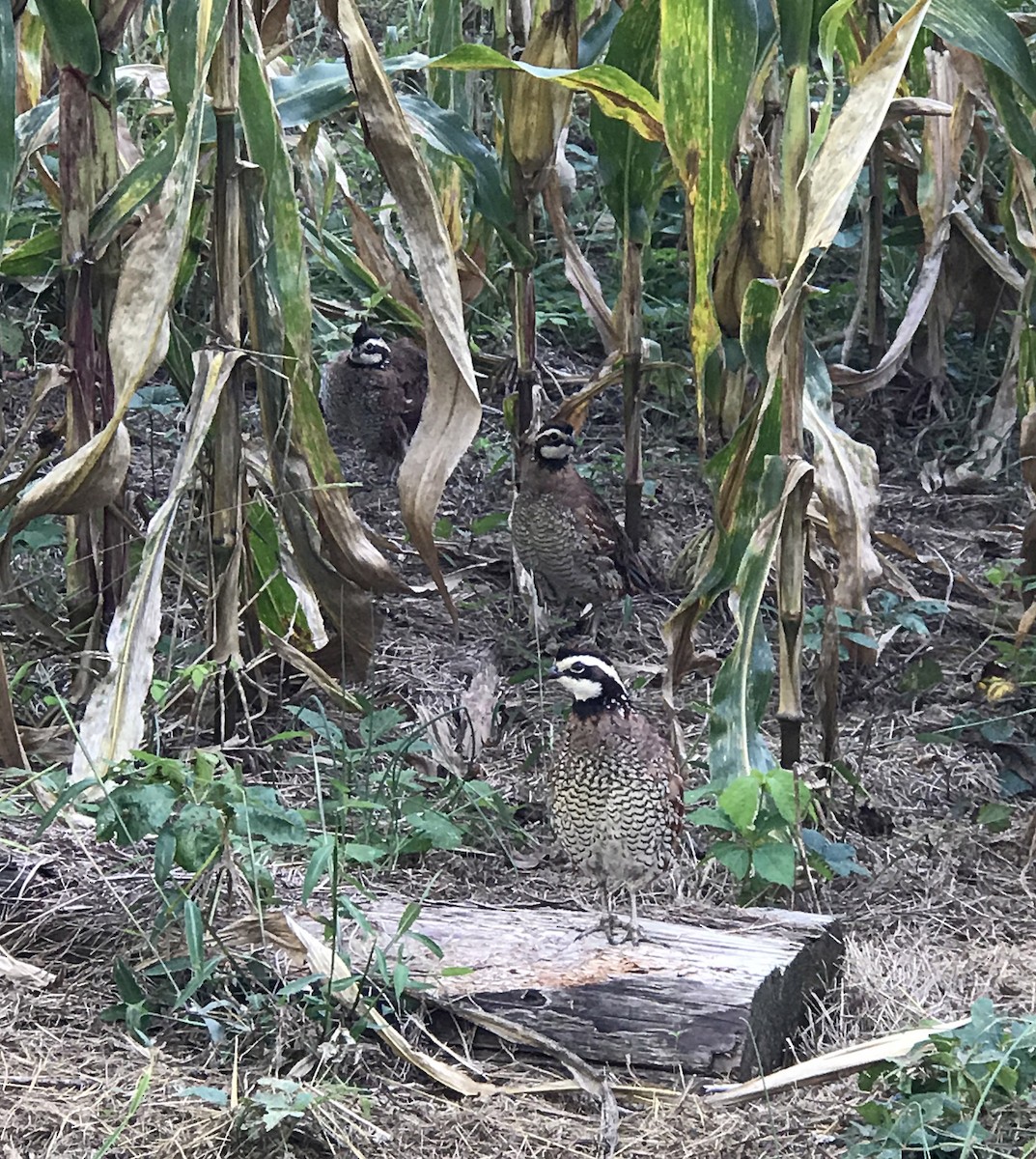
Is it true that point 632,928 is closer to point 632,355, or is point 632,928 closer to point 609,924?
point 609,924

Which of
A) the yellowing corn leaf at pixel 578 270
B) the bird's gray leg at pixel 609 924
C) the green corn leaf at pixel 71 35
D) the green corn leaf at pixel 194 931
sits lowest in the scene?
the bird's gray leg at pixel 609 924

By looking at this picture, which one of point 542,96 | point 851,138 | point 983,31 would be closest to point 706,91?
point 851,138

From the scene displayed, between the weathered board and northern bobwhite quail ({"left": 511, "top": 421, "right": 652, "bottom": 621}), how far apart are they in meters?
2.20

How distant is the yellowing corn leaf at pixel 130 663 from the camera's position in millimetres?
2893

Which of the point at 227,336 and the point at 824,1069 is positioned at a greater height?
the point at 227,336

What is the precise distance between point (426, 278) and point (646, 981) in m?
1.47

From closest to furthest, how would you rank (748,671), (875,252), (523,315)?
(748,671)
(523,315)
(875,252)

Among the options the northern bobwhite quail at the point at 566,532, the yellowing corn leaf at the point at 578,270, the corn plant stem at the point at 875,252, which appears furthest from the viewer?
the corn plant stem at the point at 875,252

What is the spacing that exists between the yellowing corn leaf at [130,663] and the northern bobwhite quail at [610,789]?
1.01 m

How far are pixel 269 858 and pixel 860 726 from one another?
1893 mm

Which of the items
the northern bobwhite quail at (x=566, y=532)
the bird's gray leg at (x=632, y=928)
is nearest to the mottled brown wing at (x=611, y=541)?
the northern bobwhite quail at (x=566, y=532)

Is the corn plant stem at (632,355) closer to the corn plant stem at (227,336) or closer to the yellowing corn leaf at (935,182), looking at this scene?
the yellowing corn leaf at (935,182)

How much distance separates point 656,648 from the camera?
503cm

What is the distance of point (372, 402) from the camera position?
6.75m
